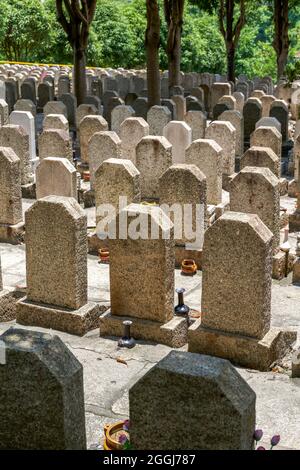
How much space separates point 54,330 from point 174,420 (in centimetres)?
377

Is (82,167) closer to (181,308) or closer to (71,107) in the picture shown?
(71,107)

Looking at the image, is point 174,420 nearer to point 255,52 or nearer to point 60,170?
point 60,170

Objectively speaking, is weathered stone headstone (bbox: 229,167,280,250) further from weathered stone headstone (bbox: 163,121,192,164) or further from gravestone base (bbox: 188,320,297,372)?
weathered stone headstone (bbox: 163,121,192,164)

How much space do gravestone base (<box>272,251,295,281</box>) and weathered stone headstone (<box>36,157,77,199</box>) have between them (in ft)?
11.1

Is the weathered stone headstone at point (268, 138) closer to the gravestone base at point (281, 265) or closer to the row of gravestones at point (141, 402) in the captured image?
the gravestone base at point (281, 265)

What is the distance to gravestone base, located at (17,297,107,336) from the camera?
7762mm

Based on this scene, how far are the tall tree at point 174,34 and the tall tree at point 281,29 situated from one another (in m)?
6.03

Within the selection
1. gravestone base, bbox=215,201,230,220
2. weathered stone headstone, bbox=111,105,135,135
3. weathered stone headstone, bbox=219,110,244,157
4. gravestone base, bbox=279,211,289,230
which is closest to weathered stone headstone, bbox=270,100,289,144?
weathered stone headstone, bbox=219,110,244,157

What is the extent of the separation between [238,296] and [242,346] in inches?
19.8

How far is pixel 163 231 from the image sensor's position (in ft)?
23.6

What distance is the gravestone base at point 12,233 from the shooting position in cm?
1084

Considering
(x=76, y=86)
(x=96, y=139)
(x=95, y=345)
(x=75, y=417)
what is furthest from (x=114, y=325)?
(x=76, y=86)

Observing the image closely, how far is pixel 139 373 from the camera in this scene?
6.82 meters

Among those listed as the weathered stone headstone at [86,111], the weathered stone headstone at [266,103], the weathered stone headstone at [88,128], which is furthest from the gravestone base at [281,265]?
the weathered stone headstone at [266,103]
